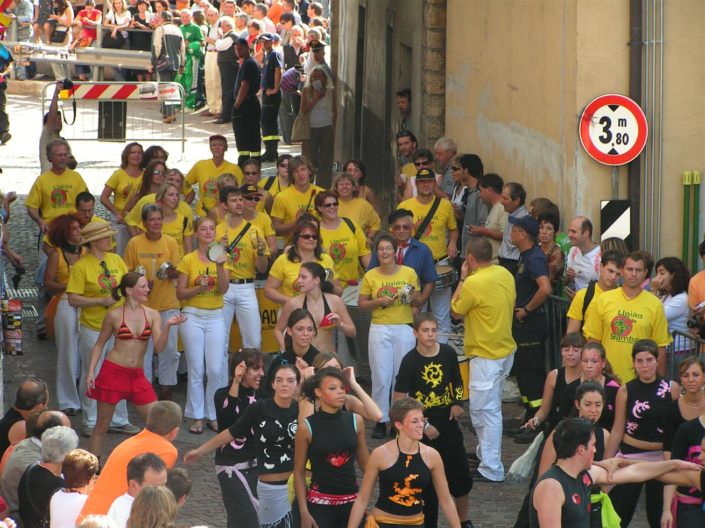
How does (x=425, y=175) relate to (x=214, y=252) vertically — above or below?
above

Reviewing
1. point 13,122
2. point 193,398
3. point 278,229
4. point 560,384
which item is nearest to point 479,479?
point 560,384

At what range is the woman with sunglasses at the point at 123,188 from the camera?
51.8 feet

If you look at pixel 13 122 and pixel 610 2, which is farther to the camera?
pixel 13 122

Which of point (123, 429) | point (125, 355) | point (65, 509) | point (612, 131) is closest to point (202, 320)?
point (123, 429)

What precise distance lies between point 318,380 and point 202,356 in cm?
385

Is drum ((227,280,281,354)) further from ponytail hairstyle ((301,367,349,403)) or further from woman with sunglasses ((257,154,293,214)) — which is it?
ponytail hairstyle ((301,367,349,403))

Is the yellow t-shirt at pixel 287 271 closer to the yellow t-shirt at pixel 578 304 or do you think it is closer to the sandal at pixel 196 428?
the sandal at pixel 196 428

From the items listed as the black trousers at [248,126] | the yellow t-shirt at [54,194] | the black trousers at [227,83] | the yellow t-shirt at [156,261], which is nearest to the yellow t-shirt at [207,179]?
the yellow t-shirt at [54,194]

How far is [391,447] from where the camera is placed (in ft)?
28.7

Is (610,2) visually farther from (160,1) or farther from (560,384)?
(160,1)

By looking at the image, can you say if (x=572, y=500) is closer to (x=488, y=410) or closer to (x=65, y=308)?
(x=488, y=410)

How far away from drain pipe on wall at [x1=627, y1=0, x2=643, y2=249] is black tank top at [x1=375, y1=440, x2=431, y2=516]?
Answer: 526cm

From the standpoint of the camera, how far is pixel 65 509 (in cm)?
808

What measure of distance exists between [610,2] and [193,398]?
5.10 metres
